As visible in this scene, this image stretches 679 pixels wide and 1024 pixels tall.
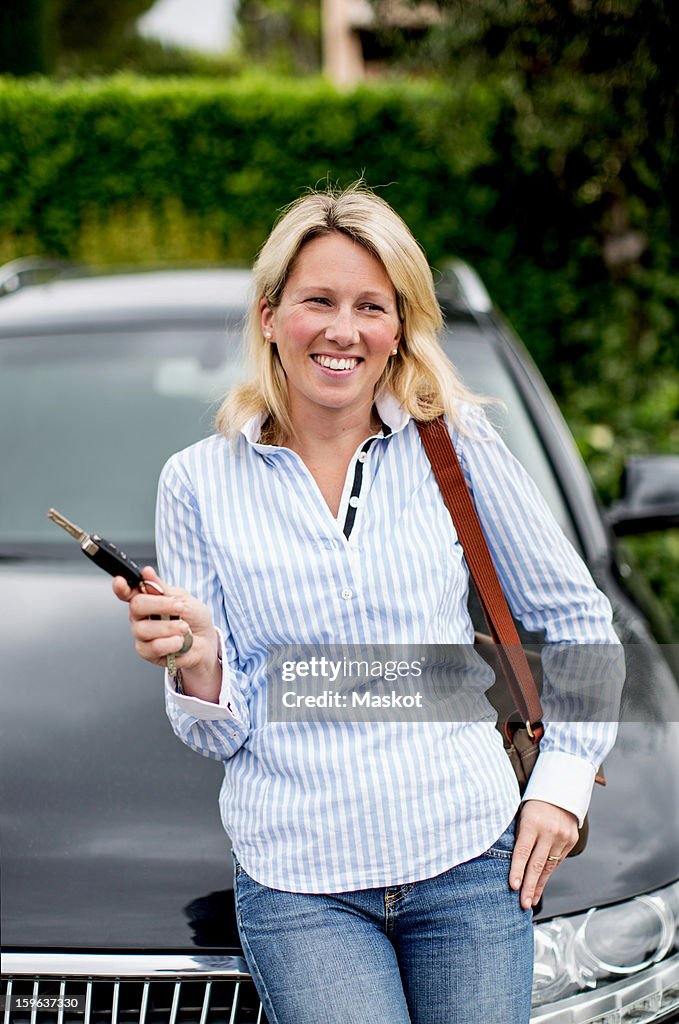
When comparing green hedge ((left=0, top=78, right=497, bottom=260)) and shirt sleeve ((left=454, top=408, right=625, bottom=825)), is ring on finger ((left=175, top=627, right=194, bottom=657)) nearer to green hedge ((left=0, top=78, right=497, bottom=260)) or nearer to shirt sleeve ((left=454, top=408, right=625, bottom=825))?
shirt sleeve ((left=454, top=408, right=625, bottom=825))

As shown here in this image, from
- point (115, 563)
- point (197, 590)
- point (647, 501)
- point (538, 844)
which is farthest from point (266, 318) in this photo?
point (647, 501)

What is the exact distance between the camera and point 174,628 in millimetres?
1454

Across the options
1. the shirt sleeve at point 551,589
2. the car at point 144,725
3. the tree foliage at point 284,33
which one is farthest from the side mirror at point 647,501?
the tree foliage at point 284,33

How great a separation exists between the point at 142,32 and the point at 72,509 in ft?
74.6

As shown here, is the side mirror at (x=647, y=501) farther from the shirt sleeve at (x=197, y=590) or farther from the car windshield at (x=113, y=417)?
the shirt sleeve at (x=197, y=590)

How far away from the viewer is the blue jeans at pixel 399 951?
147 cm

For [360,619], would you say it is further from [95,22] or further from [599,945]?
[95,22]

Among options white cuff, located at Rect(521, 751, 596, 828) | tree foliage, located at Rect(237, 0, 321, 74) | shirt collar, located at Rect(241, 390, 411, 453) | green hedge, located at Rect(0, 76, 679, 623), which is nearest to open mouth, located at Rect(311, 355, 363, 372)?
shirt collar, located at Rect(241, 390, 411, 453)

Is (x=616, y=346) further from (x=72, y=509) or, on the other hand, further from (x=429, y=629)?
(x=429, y=629)

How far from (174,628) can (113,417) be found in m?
1.60

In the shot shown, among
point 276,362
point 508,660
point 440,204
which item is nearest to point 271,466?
point 276,362

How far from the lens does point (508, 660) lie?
1.70 metres

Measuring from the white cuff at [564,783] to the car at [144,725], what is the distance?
0.68ft

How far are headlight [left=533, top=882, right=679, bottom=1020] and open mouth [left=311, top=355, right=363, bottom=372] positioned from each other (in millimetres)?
880
